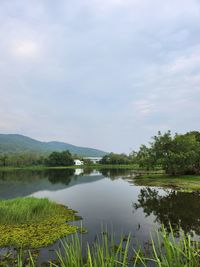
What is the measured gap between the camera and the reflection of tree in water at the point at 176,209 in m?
16.5

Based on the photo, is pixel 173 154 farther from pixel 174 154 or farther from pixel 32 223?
pixel 32 223

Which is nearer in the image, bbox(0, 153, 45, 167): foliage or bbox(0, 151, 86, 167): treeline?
bbox(0, 153, 45, 167): foliage

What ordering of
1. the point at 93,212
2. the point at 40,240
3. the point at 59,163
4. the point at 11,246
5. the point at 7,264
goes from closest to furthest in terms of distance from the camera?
the point at 7,264, the point at 11,246, the point at 40,240, the point at 93,212, the point at 59,163

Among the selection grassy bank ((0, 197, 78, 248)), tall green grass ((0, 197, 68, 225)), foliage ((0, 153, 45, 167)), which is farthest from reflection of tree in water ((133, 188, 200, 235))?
foliage ((0, 153, 45, 167))

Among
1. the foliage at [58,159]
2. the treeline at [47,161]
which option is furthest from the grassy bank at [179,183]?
the treeline at [47,161]

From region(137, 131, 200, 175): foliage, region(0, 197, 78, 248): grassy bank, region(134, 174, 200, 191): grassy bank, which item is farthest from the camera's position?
region(137, 131, 200, 175): foliage

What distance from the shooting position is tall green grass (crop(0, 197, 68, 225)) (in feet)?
52.1

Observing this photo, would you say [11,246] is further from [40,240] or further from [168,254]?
[168,254]

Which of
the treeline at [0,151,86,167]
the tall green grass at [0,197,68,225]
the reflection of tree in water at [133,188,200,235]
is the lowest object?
the reflection of tree in water at [133,188,200,235]

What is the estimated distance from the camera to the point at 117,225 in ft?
54.1

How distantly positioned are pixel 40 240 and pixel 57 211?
6.65m

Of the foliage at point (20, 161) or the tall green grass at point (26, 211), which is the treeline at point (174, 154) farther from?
the foliage at point (20, 161)

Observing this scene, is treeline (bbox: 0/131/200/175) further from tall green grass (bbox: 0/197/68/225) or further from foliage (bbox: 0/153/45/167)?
foliage (bbox: 0/153/45/167)

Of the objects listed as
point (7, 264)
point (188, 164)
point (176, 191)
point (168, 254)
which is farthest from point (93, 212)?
point (188, 164)
